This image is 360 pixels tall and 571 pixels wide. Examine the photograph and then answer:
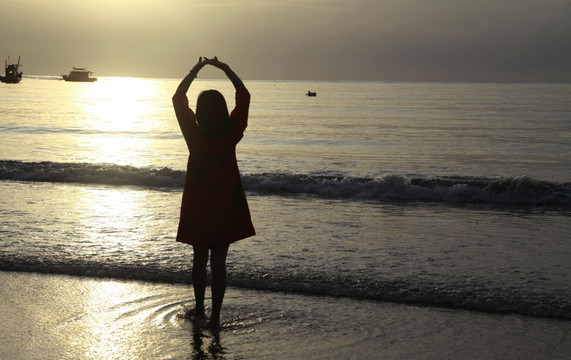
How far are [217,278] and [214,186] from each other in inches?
30.5

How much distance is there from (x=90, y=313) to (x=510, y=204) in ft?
36.2

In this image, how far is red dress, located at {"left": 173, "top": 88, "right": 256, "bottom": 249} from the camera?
4.84 m

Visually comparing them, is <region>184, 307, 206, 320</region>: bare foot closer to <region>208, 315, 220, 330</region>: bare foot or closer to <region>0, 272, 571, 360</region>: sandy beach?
<region>0, 272, 571, 360</region>: sandy beach

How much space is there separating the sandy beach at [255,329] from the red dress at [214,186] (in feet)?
2.71

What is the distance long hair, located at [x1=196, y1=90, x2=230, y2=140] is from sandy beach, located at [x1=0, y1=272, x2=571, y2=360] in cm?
163

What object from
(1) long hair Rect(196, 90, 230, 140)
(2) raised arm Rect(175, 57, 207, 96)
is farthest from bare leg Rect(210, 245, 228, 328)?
(2) raised arm Rect(175, 57, 207, 96)

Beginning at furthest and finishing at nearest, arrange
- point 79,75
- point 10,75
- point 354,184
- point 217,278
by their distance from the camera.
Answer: point 79,75, point 10,75, point 354,184, point 217,278

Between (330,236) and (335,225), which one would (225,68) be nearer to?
(330,236)

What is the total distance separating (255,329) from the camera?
17.0ft

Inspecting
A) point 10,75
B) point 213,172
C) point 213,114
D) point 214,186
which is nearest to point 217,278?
point 214,186

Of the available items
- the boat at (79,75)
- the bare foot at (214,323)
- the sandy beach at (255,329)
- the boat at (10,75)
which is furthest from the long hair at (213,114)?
the boat at (79,75)

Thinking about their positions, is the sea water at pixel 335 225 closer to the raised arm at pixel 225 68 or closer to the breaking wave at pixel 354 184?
the breaking wave at pixel 354 184

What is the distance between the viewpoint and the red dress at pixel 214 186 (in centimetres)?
484

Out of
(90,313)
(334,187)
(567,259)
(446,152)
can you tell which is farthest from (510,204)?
(446,152)
